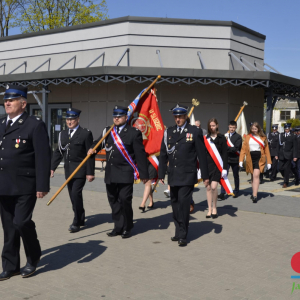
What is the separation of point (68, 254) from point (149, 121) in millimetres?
3575

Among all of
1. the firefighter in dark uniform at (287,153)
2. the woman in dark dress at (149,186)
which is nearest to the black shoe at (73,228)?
the woman in dark dress at (149,186)

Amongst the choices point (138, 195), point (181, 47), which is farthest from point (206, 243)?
point (181, 47)

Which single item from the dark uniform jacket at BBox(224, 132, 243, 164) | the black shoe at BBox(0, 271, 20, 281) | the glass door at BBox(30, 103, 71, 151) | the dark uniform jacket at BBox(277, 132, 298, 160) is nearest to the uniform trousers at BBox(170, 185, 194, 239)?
the black shoe at BBox(0, 271, 20, 281)

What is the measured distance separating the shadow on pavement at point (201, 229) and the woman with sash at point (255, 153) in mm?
2756

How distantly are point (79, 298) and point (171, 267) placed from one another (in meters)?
1.39

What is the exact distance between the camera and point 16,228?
188 inches

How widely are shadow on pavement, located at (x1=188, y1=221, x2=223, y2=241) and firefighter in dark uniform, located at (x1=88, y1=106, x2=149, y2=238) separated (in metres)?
1.00

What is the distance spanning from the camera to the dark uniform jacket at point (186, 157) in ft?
21.4

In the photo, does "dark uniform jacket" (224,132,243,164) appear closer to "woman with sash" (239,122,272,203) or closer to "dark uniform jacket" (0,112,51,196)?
"woman with sash" (239,122,272,203)

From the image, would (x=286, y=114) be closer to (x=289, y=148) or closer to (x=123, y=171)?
(x=289, y=148)

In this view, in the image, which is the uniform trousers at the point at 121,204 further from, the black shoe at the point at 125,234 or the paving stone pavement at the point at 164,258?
the paving stone pavement at the point at 164,258

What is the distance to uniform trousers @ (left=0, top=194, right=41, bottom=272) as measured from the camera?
15.6ft

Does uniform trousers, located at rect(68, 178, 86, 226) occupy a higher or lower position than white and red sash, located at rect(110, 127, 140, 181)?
lower

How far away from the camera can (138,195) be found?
430 inches
